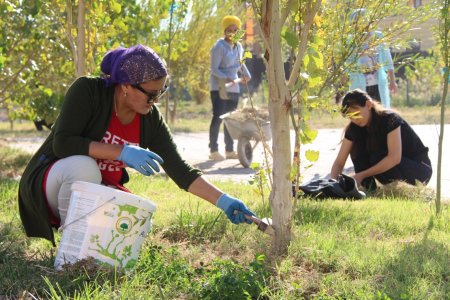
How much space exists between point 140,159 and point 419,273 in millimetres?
1329

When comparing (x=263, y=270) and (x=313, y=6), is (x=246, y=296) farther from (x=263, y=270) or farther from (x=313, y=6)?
(x=313, y=6)

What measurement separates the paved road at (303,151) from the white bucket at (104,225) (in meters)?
1.82

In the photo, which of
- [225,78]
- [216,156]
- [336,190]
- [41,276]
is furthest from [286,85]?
[216,156]

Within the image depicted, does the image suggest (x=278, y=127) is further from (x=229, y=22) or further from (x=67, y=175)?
(x=229, y=22)

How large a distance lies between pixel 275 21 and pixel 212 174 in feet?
14.6

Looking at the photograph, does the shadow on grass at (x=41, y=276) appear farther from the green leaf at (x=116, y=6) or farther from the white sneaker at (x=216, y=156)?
the white sneaker at (x=216, y=156)

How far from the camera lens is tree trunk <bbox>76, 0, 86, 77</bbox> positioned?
17.1ft

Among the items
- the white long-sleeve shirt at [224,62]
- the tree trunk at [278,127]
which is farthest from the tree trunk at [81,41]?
the white long-sleeve shirt at [224,62]

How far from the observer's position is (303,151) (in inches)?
384

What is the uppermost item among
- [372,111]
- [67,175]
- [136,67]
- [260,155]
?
[136,67]

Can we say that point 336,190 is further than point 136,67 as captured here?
Yes

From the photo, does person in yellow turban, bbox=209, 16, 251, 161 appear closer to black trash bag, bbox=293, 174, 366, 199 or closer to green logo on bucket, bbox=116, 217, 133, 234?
black trash bag, bbox=293, 174, 366, 199

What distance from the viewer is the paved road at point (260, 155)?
7.36 metres

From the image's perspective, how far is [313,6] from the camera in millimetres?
3299
